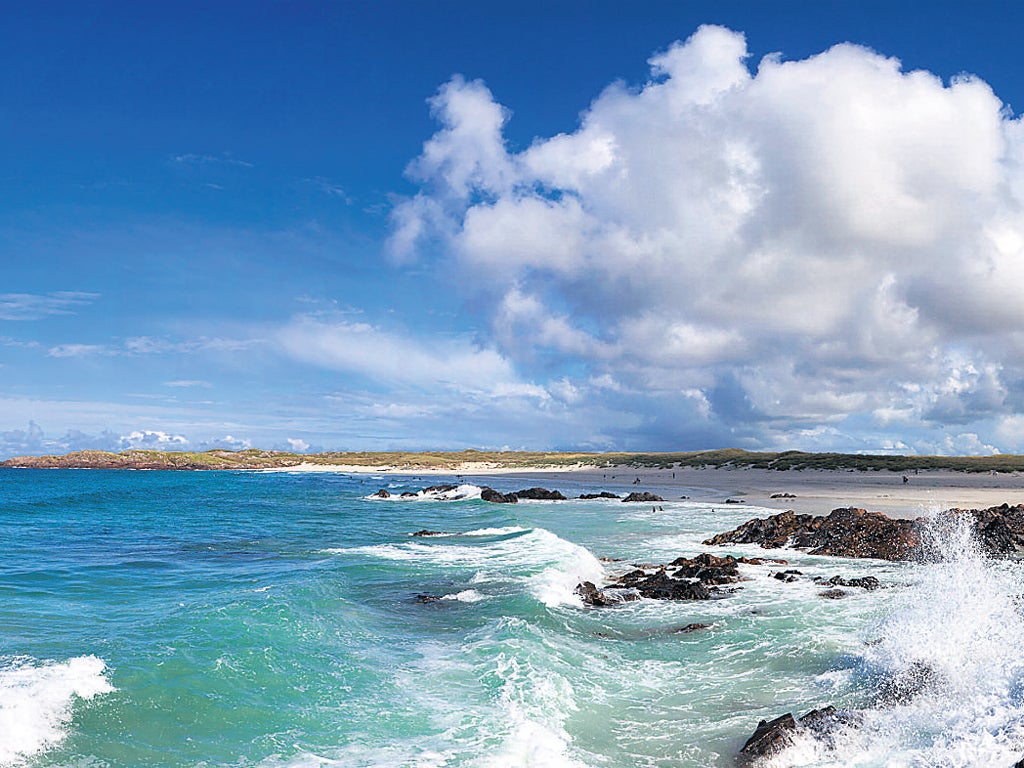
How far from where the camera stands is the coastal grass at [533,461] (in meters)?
79.7

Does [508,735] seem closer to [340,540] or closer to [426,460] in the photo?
[340,540]

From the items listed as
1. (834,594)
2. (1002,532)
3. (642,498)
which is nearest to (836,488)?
(642,498)

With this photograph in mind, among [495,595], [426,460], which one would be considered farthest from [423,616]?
[426,460]

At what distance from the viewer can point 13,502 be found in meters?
56.8

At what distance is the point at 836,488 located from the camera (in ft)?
176

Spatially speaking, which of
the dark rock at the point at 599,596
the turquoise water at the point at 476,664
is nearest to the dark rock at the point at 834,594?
the turquoise water at the point at 476,664

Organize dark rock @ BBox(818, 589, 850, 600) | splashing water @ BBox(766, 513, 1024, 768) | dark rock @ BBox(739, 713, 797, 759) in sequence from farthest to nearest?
1. dark rock @ BBox(818, 589, 850, 600)
2. dark rock @ BBox(739, 713, 797, 759)
3. splashing water @ BBox(766, 513, 1024, 768)

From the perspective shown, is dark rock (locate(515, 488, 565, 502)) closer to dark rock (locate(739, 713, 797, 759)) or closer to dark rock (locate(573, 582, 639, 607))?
dark rock (locate(573, 582, 639, 607))

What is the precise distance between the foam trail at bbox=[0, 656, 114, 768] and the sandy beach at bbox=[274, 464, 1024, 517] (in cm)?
3110

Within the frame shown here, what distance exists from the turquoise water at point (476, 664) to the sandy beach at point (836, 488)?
16546mm

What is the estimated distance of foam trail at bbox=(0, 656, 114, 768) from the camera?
9.79m

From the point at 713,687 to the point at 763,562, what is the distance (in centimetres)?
1280

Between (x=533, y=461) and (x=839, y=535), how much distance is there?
375 feet

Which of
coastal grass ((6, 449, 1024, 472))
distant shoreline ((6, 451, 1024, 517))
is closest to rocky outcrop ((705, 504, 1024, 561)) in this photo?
distant shoreline ((6, 451, 1024, 517))
